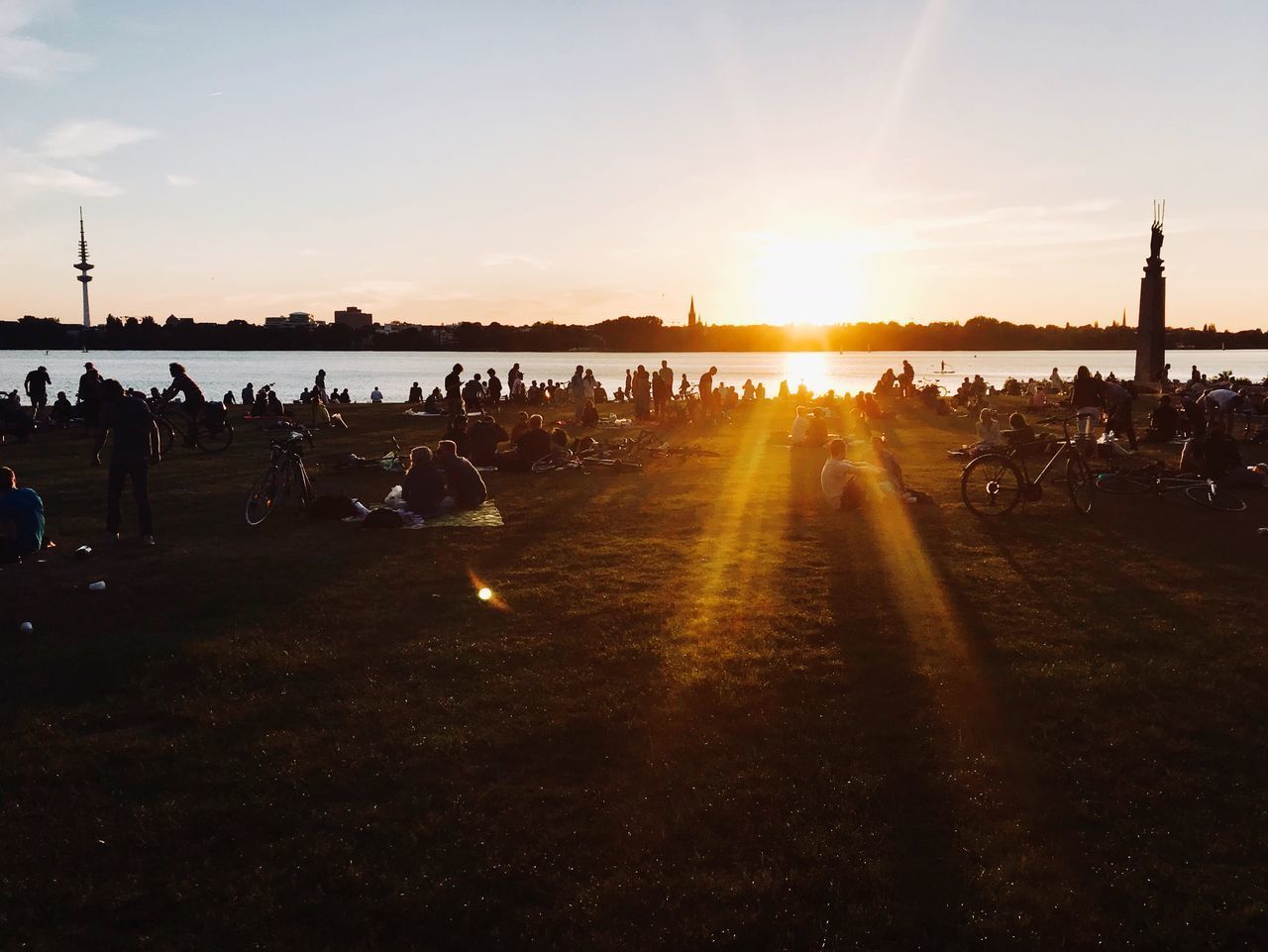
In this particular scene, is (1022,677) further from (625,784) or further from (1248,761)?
(625,784)

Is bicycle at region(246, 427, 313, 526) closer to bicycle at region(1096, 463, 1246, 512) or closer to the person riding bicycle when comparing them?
the person riding bicycle

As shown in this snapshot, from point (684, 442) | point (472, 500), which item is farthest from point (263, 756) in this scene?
point (684, 442)

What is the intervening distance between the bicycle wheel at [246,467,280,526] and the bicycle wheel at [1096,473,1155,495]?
44.8 ft

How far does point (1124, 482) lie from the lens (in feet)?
50.9

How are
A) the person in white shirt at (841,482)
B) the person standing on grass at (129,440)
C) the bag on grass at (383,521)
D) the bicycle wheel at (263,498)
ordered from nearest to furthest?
the person standing on grass at (129,440) < the bag on grass at (383,521) < the bicycle wheel at (263,498) < the person in white shirt at (841,482)

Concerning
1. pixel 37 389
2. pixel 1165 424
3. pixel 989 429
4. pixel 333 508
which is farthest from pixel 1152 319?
pixel 37 389

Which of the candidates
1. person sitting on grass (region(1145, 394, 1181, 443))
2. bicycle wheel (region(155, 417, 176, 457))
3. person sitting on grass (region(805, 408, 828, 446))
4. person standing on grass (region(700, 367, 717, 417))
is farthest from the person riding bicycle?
person sitting on grass (region(1145, 394, 1181, 443))

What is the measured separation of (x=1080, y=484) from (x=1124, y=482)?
2.10 meters

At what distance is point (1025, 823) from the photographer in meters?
4.99

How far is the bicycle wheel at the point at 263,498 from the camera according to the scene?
13.4 meters

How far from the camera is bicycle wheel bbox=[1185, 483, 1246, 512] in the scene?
14227 mm

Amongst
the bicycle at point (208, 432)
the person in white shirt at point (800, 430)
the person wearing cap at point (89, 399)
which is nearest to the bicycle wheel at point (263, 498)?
the bicycle at point (208, 432)

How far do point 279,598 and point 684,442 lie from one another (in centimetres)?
1700

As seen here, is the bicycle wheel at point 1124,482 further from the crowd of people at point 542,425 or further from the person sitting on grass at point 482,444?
the person sitting on grass at point 482,444
